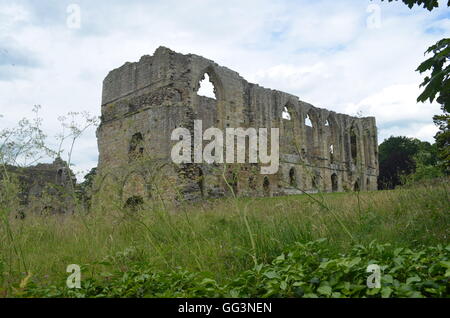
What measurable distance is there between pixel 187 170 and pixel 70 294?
12689mm

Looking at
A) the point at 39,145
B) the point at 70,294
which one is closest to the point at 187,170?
the point at 39,145

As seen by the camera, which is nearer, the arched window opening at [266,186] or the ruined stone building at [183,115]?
the ruined stone building at [183,115]

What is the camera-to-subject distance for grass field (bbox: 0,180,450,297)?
3045 millimetres

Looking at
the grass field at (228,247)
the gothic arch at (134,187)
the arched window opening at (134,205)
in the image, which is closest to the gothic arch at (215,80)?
the gothic arch at (134,187)

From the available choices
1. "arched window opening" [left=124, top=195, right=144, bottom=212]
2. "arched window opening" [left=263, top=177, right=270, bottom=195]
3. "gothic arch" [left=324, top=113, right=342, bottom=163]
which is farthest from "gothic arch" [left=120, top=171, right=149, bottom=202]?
"gothic arch" [left=324, top=113, right=342, bottom=163]

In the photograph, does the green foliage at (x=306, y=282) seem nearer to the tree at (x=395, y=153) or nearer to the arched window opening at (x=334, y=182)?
the arched window opening at (x=334, y=182)

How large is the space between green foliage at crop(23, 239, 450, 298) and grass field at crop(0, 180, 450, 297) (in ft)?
0.04

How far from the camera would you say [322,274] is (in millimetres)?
2996

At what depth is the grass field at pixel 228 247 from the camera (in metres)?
3.04

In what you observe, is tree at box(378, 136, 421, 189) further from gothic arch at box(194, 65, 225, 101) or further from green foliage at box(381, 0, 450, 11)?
green foliage at box(381, 0, 450, 11)

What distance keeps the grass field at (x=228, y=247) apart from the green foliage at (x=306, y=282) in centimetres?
1
